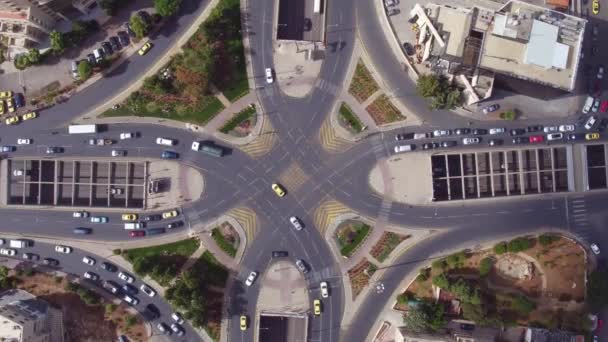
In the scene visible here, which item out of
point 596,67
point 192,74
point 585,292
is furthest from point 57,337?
point 596,67

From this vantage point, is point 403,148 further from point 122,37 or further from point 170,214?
point 122,37

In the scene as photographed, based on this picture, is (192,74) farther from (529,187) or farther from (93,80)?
(529,187)

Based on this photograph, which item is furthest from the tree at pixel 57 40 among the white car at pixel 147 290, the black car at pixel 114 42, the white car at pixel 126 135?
the white car at pixel 147 290

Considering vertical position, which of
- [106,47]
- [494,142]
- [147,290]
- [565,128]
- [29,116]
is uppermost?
[106,47]

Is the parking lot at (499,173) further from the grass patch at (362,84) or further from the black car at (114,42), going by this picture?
the black car at (114,42)

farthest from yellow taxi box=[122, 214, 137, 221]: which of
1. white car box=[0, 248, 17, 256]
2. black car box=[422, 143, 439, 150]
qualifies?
black car box=[422, 143, 439, 150]

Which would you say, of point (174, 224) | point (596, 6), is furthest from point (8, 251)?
point (596, 6)
